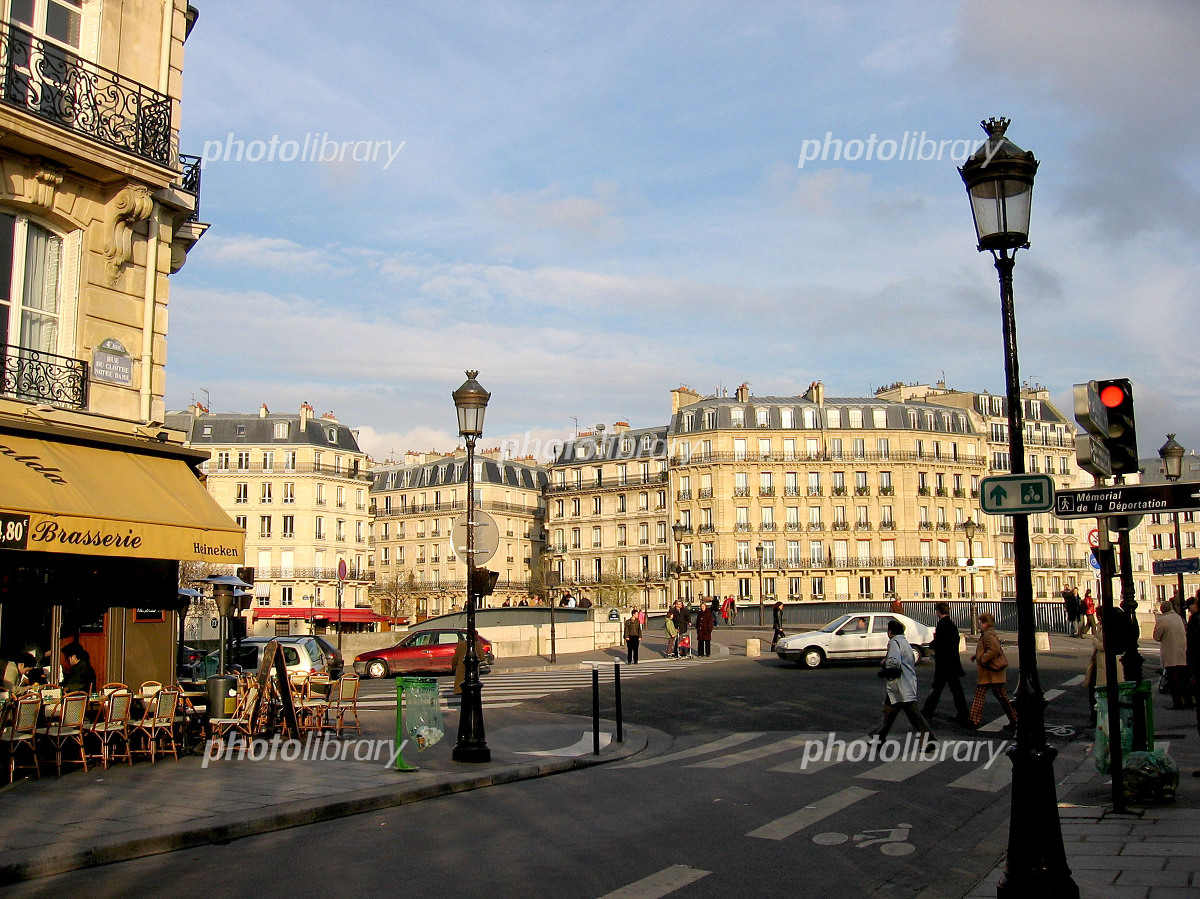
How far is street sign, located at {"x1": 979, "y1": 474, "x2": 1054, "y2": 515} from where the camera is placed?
23.3 feet

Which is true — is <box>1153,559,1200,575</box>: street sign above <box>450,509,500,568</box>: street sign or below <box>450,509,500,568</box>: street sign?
below

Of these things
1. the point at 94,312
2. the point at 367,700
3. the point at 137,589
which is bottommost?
the point at 367,700

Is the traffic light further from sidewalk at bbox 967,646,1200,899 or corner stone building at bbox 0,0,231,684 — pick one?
corner stone building at bbox 0,0,231,684

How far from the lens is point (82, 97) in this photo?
14180 millimetres

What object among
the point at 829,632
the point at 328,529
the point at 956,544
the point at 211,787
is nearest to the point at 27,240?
Result: the point at 211,787

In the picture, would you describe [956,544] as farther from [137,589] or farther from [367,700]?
[137,589]

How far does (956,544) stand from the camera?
8338 cm

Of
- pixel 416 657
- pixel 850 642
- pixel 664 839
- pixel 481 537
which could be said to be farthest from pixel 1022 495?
pixel 416 657

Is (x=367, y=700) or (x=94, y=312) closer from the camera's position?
(x=94, y=312)

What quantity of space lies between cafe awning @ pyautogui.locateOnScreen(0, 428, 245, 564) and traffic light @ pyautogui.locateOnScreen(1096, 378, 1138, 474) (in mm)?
9989

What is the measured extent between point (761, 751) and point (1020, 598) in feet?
25.7

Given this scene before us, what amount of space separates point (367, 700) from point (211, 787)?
11.9 m

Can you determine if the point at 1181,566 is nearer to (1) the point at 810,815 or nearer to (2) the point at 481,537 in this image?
(1) the point at 810,815

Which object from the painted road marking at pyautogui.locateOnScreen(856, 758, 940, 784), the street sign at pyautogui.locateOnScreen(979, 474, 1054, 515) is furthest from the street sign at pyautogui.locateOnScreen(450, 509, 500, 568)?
the street sign at pyautogui.locateOnScreen(979, 474, 1054, 515)
